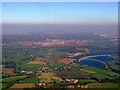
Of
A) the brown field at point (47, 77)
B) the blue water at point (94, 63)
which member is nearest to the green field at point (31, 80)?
the brown field at point (47, 77)

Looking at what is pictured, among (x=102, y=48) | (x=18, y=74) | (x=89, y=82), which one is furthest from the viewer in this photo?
(x=102, y=48)

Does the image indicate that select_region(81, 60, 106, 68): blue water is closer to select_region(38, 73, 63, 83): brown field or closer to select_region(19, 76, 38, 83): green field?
select_region(38, 73, 63, 83): brown field

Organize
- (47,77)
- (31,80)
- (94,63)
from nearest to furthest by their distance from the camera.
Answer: (31,80), (47,77), (94,63)

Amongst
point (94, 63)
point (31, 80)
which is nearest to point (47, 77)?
point (31, 80)

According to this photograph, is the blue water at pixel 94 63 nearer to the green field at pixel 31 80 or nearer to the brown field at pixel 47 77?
the brown field at pixel 47 77

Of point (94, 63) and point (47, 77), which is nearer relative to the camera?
point (47, 77)

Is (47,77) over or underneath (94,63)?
underneath

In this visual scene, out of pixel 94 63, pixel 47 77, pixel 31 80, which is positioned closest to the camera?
pixel 31 80

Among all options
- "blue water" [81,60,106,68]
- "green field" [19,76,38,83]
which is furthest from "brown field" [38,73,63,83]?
"blue water" [81,60,106,68]

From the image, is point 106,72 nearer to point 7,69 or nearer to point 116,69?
point 116,69

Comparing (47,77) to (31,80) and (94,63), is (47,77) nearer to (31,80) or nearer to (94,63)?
(31,80)

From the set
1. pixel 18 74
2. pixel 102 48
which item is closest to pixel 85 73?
pixel 18 74
